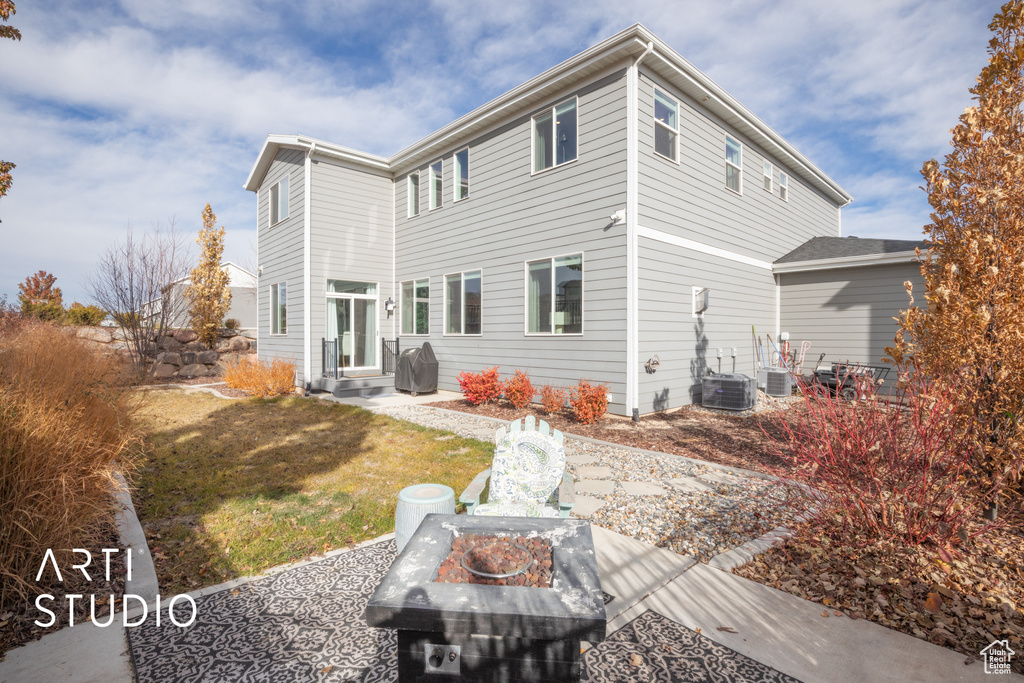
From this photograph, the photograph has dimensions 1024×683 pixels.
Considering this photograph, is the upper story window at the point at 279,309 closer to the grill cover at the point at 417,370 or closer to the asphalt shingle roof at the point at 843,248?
the grill cover at the point at 417,370

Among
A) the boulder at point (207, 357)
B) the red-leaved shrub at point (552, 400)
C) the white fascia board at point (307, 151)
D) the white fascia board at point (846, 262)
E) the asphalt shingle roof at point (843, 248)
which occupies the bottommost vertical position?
the red-leaved shrub at point (552, 400)

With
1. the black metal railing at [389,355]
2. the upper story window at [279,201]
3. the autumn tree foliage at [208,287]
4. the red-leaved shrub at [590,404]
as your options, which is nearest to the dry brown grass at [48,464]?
the red-leaved shrub at [590,404]

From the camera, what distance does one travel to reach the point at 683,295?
28.9ft

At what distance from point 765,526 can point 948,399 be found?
1.58 m

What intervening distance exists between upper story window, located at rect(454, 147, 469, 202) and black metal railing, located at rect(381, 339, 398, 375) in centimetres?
405

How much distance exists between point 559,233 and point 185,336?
41.4 ft

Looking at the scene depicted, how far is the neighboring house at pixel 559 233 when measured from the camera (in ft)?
25.6

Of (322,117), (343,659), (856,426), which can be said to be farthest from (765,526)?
(322,117)

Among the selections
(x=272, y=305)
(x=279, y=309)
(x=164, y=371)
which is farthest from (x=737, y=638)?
(x=164, y=371)

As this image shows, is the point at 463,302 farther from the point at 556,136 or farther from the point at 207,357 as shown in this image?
the point at 207,357

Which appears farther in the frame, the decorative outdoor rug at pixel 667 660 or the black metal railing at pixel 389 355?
the black metal railing at pixel 389 355

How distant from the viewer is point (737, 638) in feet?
7.50

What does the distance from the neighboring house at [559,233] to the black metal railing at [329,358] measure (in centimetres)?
6

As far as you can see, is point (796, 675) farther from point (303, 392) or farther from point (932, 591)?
point (303, 392)
